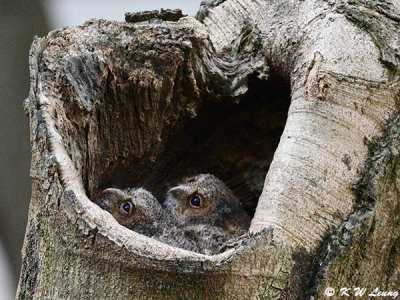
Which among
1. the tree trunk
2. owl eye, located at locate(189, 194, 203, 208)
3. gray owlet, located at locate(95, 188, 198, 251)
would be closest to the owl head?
owl eye, located at locate(189, 194, 203, 208)

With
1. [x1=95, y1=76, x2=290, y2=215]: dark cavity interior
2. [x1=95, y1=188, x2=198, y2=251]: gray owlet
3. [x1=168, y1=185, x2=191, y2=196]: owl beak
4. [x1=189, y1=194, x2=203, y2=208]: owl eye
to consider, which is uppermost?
[x1=95, y1=76, x2=290, y2=215]: dark cavity interior

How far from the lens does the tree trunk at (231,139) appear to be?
1803mm

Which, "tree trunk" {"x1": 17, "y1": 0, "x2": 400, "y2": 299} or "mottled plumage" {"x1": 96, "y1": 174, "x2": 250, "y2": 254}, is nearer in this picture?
"tree trunk" {"x1": 17, "y1": 0, "x2": 400, "y2": 299}

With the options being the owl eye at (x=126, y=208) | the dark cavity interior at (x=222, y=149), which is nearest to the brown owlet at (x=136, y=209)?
the owl eye at (x=126, y=208)

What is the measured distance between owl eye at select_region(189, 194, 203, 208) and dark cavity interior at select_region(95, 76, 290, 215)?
0.87 ft

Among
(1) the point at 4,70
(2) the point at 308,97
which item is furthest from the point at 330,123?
(1) the point at 4,70

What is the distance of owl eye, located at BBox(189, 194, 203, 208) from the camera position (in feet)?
10.9

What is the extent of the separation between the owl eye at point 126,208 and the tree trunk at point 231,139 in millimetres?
182

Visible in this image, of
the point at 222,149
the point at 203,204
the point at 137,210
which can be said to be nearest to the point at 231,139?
the point at 222,149

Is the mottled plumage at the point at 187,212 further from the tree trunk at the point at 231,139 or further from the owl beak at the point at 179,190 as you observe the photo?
the tree trunk at the point at 231,139

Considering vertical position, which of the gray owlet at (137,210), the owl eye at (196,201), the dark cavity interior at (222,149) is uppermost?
the dark cavity interior at (222,149)

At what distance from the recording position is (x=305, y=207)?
1964 millimetres

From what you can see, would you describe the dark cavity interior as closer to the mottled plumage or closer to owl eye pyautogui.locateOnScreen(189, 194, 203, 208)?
the mottled plumage

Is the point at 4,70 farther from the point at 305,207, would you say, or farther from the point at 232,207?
the point at 305,207
